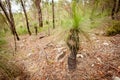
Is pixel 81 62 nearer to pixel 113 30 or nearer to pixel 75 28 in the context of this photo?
pixel 75 28

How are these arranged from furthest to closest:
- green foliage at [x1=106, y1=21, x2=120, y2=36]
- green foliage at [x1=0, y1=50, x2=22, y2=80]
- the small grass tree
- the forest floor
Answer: green foliage at [x1=106, y1=21, x2=120, y2=36] → the forest floor → green foliage at [x1=0, y1=50, x2=22, y2=80] → the small grass tree

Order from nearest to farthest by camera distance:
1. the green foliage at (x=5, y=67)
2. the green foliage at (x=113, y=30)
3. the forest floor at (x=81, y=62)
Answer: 1. the green foliage at (x=5, y=67)
2. the forest floor at (x=81, y=62)
3. the green foliage at (x=113, y=30)

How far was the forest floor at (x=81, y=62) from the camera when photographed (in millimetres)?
4254

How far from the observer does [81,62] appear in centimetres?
463

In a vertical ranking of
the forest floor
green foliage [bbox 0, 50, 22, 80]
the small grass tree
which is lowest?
the forest floor

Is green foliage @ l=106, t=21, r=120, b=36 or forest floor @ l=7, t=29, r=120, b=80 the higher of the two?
green foliage @ l=106, t=21, r=120, b=36

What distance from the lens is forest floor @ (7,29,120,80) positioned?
4.25 meters

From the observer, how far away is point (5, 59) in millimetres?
3703

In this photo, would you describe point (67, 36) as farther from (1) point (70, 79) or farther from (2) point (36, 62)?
(2) point (36, 62)

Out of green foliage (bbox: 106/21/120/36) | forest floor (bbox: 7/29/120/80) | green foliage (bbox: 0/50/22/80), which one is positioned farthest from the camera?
green foliage (bbox: 106/21/120/36)

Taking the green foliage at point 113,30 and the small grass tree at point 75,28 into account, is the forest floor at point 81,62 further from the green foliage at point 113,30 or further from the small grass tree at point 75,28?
the small grass tree at point 75,28

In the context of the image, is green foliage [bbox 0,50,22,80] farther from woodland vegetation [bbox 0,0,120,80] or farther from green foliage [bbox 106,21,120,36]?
green foliage [bbox 106,21,120,36]

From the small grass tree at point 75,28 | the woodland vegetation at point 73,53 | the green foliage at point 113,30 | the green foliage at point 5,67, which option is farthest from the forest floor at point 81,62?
the green foliage at point 5,67

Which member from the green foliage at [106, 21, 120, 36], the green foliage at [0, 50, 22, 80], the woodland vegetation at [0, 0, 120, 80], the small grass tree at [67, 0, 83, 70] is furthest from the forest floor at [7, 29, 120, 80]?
the green foliage at [0, 50, 22, 80]
